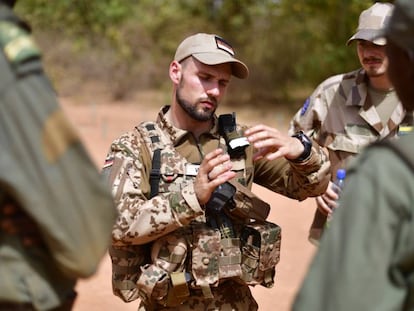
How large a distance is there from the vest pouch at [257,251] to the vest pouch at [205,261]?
21 cm

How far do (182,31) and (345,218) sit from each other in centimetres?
2016

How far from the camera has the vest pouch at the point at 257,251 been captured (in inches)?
141

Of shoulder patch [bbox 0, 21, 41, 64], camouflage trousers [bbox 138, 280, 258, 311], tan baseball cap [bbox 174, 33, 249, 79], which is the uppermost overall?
shoulder patch [bbox 0, 21, 41, 64]

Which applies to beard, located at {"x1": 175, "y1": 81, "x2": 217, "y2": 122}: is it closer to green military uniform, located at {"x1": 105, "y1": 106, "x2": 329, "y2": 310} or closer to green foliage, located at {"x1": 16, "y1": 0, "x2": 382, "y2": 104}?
green military uniform, located at {"x1": 105, "y1": 106, "x2": 329, "y2": 310}

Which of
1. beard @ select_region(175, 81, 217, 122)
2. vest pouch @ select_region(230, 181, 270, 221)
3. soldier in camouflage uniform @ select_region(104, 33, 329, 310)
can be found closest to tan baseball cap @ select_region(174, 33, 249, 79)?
soldier in camouflage uniform @ select_region(104, 33, 329, 310)

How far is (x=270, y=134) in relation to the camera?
3371 mm

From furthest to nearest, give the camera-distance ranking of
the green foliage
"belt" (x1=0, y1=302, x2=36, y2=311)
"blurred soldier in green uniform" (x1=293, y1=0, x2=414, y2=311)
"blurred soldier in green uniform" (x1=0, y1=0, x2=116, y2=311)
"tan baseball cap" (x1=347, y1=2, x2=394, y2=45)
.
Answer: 1. the green foliage
2. "tan baseball cap" (x1=347, y1=2, x2=394, y2=45)
3. "belt" (x1=0, y1=302, x2=36, y2=311)
4. "blurred soldier in green uniform" (x1=0, y1=0, x2=116, y2=311)
5. "blurred soldier in green uniform" (x1=293, y1=0, x2=414, y2=311)

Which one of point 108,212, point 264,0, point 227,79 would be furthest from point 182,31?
point 108,212

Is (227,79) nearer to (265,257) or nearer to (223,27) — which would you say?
(265,257)

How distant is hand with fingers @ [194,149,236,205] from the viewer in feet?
10.3

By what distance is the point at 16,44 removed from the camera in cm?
206

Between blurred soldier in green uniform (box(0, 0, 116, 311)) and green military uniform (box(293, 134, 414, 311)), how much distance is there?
69 centimetres

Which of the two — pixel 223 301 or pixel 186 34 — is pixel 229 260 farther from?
pixel 186 34

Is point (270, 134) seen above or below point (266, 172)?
above
